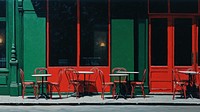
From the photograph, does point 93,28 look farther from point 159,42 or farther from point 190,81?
point 190,81

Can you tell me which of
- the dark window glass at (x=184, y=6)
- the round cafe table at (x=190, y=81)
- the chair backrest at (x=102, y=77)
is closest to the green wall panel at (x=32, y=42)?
the chair backrest at (x=102, y=77)

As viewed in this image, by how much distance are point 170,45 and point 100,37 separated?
252cm

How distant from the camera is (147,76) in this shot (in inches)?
639

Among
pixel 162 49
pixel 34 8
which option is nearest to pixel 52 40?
pixel 34 8

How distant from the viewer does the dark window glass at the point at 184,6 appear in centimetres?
1631

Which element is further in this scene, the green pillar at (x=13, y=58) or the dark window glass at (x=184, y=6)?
the dark window glass at (x=184, y=6)

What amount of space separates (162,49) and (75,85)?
3.39 meters

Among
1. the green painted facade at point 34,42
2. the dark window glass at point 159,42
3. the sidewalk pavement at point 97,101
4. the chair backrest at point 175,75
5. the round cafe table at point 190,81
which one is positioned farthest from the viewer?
the dark window glass at point 159,42

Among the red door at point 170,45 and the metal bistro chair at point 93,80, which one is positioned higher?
the red door at point 170,45

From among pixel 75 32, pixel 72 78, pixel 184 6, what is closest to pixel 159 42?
pixel 184 6

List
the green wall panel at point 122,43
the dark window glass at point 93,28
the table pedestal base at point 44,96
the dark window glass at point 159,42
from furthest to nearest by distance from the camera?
the dark window glass at point 159,42
the dark window glass at point 93,28
the green wall panel at point 122,43
the table pedestal base at point 44,96

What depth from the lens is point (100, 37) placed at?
53.4 feet

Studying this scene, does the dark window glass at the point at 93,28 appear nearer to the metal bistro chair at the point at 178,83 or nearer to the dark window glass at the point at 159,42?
the dark window glass at the point at 159,42

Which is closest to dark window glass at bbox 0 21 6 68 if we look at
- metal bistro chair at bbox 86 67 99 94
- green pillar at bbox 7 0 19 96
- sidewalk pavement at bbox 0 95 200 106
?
green pillar at bbox 7 0 19 96
